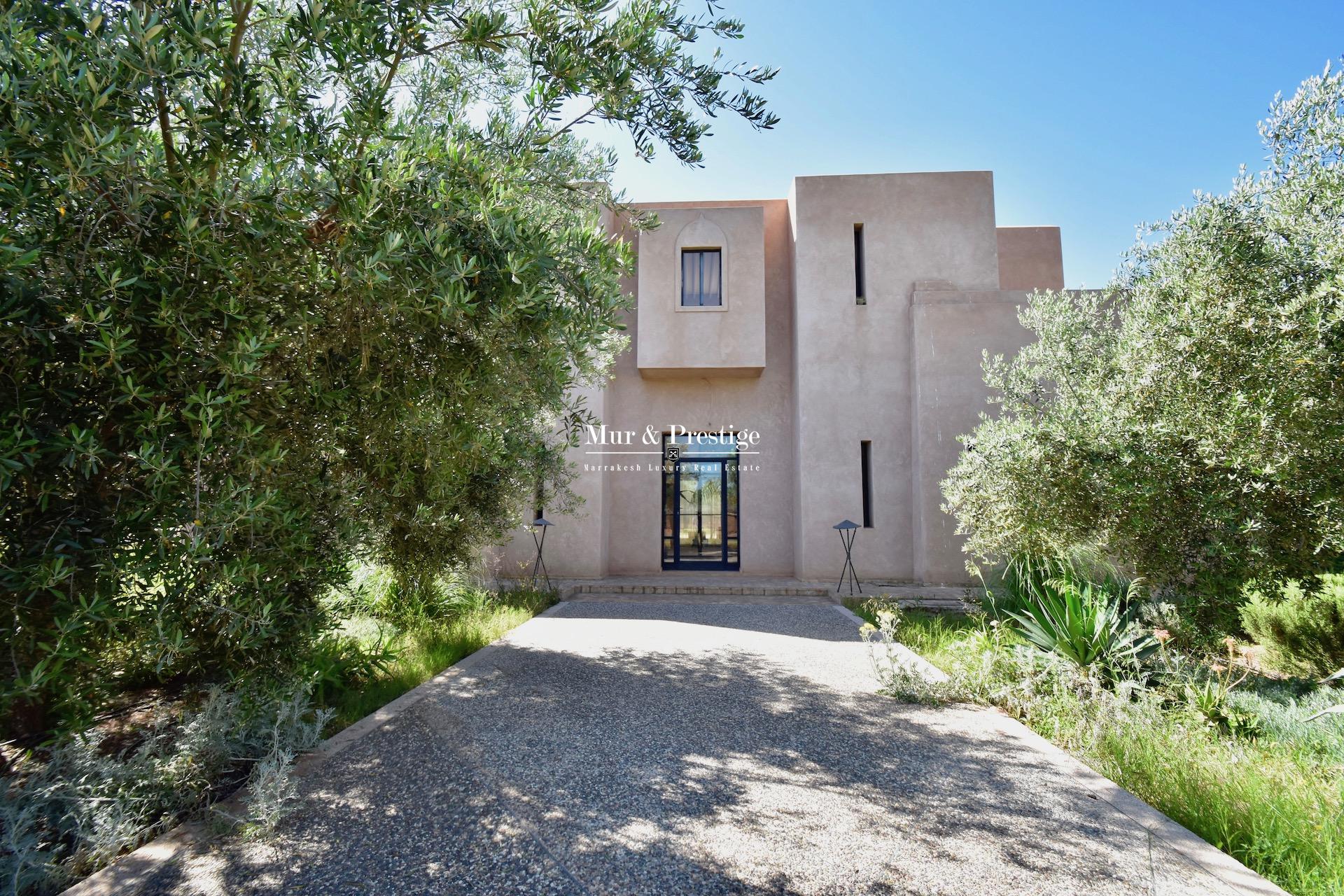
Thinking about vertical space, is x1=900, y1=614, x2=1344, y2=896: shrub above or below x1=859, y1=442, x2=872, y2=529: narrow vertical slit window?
below

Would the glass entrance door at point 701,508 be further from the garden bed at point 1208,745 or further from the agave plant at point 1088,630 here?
the agave plant at point 1088,630

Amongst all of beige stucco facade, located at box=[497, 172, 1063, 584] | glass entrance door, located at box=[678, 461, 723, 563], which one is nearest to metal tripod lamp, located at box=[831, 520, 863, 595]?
beige stucco facade, located at box=[497, 172, 1063, 584]

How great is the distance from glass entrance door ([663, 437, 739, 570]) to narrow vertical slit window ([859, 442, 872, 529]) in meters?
2.36

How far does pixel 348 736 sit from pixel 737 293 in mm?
9479

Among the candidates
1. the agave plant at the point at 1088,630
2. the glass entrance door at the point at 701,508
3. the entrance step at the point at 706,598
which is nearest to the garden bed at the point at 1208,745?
the agave plant at the point at 1088,630

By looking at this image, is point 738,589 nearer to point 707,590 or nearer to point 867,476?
point 707,590

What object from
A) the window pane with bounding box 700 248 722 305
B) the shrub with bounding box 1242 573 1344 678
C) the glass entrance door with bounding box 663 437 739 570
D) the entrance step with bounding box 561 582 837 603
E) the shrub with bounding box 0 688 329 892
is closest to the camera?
the shrub with bounding box 0 688 329 892

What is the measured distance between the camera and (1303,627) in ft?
18.8

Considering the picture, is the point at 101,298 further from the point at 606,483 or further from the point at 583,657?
the point at 606,483

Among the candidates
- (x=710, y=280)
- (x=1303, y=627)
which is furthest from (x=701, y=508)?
(x=1303, y=627)

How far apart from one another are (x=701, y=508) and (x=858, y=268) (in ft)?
18.0

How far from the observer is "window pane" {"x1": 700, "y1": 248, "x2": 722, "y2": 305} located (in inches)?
454

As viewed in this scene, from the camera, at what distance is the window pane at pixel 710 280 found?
11.5 metres

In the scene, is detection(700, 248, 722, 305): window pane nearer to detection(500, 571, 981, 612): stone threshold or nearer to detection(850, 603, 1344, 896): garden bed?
detection(500, 571, 981, 612): stone threshold
